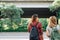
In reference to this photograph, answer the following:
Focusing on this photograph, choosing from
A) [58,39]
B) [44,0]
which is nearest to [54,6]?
[44,0]

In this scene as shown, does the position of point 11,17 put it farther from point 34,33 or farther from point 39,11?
point 34,33

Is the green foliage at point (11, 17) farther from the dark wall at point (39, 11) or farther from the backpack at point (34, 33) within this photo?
the backpack at point (34, 33)

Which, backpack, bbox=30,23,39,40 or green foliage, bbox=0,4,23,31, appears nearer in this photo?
backpack, bbox=30,23,39,40

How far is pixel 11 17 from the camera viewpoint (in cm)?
2492

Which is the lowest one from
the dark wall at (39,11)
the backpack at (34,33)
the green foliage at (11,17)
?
the backpack at (34,33)

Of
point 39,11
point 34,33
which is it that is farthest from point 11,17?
point 34,33

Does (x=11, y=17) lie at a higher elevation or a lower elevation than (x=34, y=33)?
higher

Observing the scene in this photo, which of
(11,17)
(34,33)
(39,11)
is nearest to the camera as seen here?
(34,33)

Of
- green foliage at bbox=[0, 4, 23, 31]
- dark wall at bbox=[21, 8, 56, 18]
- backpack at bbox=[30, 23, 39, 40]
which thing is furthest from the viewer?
dark wall at bbox=[21, 8, 56, 18]

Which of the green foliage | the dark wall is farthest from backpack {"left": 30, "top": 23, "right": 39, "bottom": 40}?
the dark wall

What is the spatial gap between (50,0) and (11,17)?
1170 centimetres

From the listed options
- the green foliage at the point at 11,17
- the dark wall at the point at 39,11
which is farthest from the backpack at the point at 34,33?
the dark wall at the point at 39,11

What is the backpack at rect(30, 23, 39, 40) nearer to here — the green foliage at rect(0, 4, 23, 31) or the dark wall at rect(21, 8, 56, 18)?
the green foliage at rect(0, 4, 23, 31)

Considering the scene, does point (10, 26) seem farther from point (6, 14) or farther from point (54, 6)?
point (54, 6)
